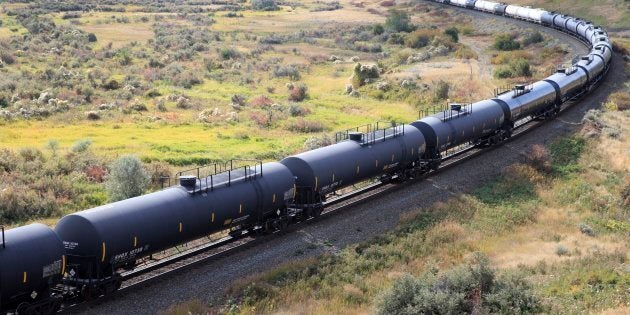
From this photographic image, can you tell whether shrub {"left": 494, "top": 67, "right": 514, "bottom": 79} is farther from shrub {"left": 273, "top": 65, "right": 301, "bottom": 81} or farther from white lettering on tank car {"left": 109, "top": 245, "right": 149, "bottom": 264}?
white lettering on tank car {"left": 109, "top": 245, "right": 149, "bottom": 264}

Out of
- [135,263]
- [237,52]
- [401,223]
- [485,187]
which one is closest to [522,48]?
[237,52]

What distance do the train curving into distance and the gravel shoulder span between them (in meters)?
0.91

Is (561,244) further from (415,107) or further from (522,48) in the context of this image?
(522,48)

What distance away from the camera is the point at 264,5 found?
183125 millimetres

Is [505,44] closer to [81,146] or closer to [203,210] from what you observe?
[81,146]

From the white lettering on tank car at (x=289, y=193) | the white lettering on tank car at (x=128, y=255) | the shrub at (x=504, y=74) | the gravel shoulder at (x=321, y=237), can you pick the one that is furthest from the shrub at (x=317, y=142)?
the shrub at (x=504, y=74)

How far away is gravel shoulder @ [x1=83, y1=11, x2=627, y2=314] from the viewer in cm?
2341

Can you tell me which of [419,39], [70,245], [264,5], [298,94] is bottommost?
[264,5]

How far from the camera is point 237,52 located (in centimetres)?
9794

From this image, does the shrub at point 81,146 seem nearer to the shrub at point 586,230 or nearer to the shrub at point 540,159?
the shrub at point 540,159

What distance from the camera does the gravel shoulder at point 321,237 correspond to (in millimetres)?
23406

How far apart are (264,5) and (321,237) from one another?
526ft

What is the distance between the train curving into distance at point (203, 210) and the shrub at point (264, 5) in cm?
14184

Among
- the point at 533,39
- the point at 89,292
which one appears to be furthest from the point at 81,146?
the point at 533,39
